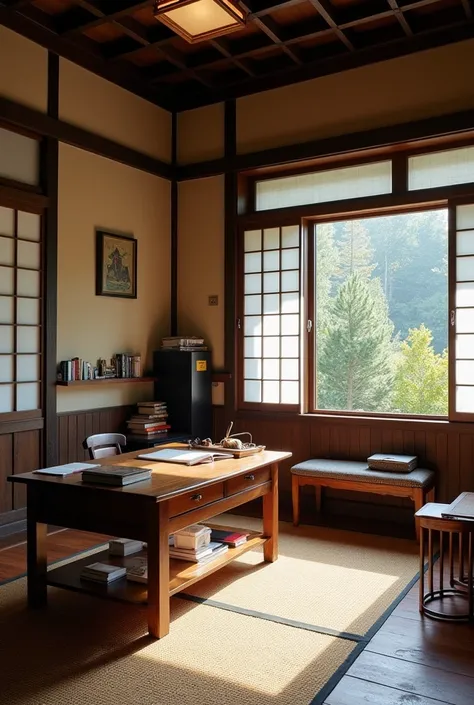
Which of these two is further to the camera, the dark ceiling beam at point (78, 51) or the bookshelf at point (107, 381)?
the bookshelf at point (107, 381)

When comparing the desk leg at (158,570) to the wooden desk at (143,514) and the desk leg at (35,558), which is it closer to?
the wooden desk at (143,514)

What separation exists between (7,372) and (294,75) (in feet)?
10.3

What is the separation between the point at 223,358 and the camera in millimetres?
5320

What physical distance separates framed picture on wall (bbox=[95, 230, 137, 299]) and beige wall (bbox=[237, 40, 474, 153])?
4.22ft

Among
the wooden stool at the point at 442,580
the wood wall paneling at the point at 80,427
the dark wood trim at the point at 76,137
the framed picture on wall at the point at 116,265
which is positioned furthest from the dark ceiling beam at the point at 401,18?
the wood wall paneling at the point at 80,427

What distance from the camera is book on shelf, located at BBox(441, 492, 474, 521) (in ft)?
9.52

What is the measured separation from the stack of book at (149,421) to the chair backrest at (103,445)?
1074 mm

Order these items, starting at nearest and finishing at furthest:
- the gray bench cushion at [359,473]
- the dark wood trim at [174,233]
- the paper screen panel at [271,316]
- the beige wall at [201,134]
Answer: the gray bench cushion at [359,473] < the paper screen panel at [271,316] < the beige wall at [201,134] < the dark wood trim at [174,233]

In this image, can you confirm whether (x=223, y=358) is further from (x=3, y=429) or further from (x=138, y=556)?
(x=138, y=556)

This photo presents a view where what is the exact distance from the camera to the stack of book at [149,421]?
16.1 ft

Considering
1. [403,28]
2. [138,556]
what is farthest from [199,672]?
[403,28]

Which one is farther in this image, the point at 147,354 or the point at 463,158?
the point at 147,354

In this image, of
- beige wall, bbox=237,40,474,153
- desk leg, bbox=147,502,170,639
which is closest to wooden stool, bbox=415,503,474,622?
desk leg, bbox=147,502,170,639

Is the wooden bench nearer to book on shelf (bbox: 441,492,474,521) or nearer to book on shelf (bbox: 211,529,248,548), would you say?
book on shelf (bbox: 441,492,474,521)
